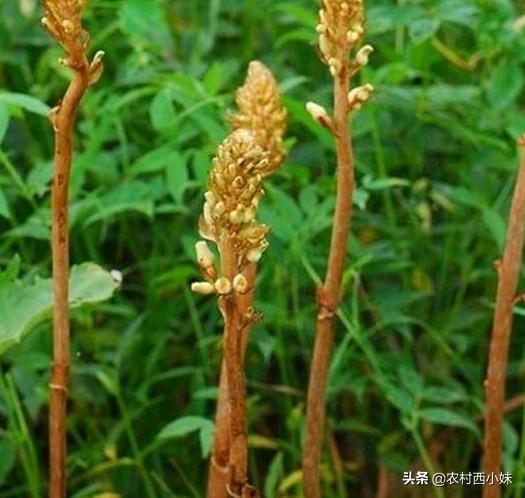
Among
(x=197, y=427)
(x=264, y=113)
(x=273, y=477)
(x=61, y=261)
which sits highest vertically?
(x=264, y=113)

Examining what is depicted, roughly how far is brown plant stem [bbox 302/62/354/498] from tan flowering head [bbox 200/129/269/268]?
0.14 metres

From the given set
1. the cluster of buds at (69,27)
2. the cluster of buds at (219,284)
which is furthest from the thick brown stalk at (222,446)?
the cluster of buds at (69,27)

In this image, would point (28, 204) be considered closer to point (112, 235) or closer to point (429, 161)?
point (112, 235)

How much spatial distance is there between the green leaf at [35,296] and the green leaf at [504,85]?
2.13 ft

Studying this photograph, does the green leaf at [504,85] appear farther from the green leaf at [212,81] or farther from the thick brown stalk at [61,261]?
the thick brown stalk at [61,261]

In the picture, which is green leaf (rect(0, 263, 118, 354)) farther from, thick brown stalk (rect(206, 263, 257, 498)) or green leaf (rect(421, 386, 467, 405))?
green leaf (rect(421, 386, 467, 405))

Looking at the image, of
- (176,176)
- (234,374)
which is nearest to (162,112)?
(176,176)

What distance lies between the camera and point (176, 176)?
1.68 metres

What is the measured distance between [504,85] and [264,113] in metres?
0.63

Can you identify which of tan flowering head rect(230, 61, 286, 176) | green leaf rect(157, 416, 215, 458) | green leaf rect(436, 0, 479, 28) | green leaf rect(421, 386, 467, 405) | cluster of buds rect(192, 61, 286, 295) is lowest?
green leaf rect(421, 386, 467, 405)

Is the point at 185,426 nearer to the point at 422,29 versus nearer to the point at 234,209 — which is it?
the point at 234,209

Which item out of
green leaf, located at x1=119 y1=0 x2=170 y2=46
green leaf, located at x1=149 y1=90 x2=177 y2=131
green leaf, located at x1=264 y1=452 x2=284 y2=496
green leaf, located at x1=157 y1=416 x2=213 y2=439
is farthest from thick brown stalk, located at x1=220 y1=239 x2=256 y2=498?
green leaf, located at x1=119 y1=0 x2=170 y2=46

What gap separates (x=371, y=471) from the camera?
195 centimetres

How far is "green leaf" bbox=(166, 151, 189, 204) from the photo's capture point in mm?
1669
